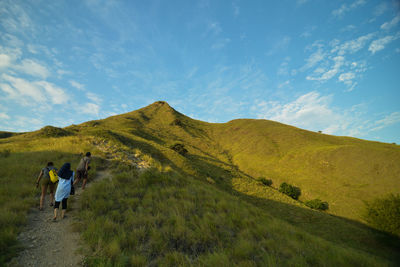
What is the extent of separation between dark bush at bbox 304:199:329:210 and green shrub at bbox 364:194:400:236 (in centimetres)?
605

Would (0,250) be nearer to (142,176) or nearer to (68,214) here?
(68,214)

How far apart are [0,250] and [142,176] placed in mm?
7421

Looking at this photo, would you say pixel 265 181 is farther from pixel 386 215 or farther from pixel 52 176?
pixel 52 176

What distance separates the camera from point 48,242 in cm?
473

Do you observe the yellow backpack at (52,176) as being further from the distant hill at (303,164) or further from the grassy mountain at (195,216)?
the distant hill at (303,164)

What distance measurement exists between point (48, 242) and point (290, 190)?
36.3 m

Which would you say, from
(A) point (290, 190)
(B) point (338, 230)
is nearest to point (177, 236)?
(B) point (338, 230)

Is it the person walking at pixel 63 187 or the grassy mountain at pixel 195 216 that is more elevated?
the person walking at pixel 63 187

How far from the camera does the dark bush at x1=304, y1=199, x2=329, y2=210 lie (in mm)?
26062

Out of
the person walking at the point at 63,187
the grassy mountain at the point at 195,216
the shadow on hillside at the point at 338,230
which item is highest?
the person walking at the point at 63,187

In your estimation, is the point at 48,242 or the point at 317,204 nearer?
the point at 48,242

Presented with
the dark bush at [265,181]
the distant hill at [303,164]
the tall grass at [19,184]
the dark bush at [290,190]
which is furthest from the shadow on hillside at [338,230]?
the tall grass at [19,184]

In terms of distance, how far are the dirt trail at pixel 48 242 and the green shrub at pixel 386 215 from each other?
30.9 m

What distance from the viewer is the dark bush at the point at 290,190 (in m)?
30.4
